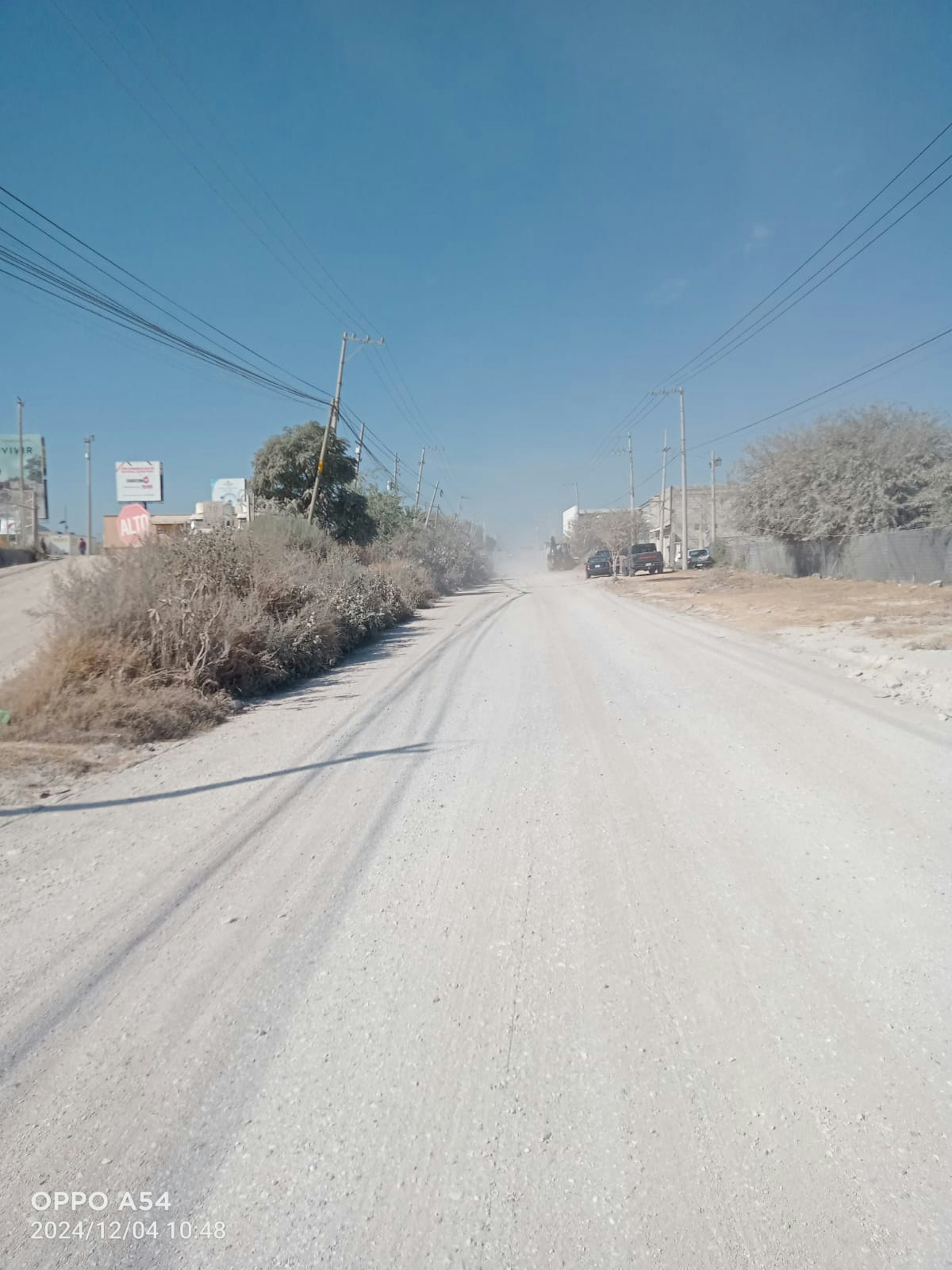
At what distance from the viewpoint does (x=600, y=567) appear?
45219mm

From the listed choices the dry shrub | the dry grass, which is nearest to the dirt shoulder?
the dry grass

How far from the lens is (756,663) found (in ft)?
33.9

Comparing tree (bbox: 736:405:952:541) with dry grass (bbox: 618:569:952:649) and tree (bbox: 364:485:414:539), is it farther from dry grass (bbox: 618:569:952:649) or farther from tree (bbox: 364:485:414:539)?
tree (bbox: 364:485:414:539)

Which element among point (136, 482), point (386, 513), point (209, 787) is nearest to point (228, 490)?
point (136, 482)

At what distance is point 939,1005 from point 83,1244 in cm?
303

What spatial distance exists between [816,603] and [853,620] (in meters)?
4.46

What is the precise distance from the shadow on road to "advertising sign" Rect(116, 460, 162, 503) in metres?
58.1

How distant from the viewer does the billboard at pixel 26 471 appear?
149 feet

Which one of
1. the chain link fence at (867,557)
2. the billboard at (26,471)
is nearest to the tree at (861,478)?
the chain link fence at (867,557)

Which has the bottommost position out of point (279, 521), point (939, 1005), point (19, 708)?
point (939, 1005)

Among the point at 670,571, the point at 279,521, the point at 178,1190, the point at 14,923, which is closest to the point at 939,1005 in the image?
the point at 178,1190

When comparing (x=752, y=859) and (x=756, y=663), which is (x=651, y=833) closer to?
(x=752, y=859)

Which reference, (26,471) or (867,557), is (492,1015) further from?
(26,471)

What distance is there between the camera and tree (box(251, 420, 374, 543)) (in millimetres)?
25859
